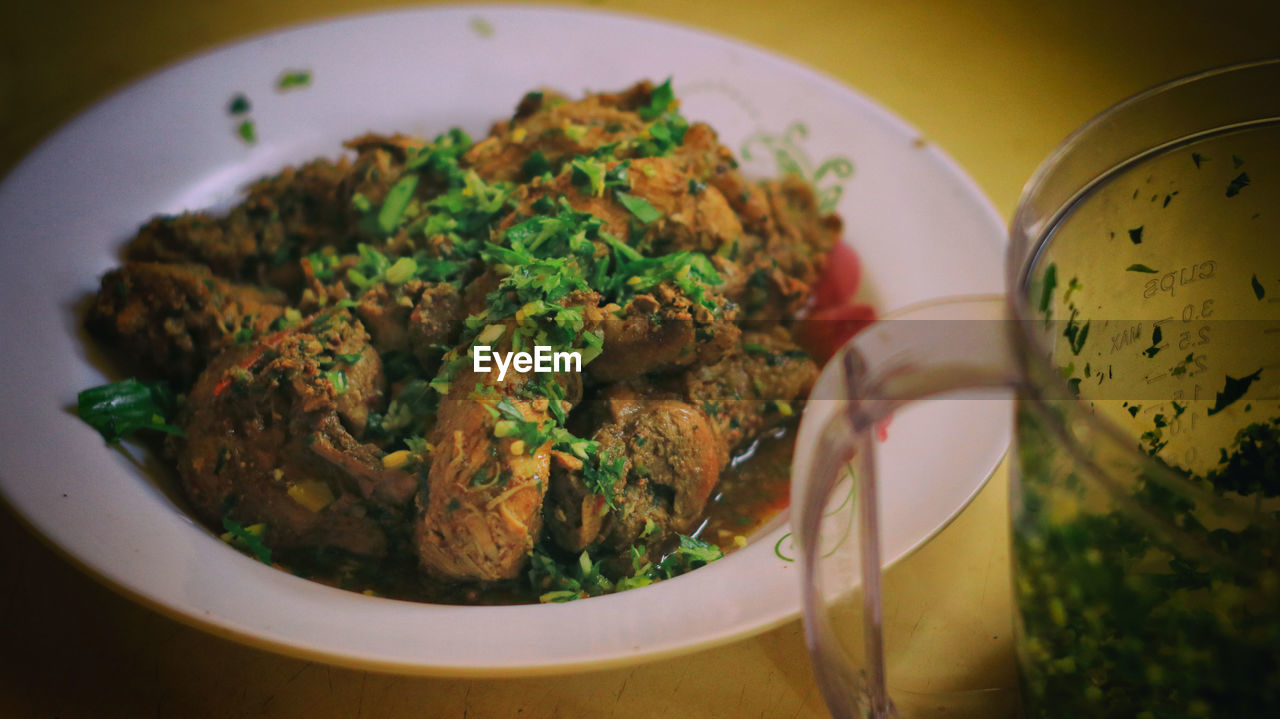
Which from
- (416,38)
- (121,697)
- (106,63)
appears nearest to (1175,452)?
(121,697)

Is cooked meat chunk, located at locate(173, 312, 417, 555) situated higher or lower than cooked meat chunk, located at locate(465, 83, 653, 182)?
lower

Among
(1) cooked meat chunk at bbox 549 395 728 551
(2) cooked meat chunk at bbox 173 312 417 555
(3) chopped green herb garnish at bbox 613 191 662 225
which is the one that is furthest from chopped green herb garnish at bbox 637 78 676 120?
(2) cooked meat chunk at bbox 173 312 417 555

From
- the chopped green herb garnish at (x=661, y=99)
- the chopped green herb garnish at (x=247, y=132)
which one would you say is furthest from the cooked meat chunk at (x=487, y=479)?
the chopped green herb garnish at (x=247, y=132)

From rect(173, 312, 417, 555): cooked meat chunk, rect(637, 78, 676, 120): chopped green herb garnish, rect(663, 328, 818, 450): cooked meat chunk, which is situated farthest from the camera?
rect(637, 78, 676, 120): chopped green herb garnish

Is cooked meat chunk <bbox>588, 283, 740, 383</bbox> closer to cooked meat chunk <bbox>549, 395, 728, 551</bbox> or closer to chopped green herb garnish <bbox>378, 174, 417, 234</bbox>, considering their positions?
cooked meat chunk <bbox>549, 395, 728, 551</bbox>

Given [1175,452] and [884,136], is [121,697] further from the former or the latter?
[884,136]

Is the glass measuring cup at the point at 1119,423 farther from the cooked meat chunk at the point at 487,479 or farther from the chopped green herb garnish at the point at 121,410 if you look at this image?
the chopped green herb garnish at the point at 121,410

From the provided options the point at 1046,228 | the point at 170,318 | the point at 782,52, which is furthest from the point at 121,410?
the point at 782,52
